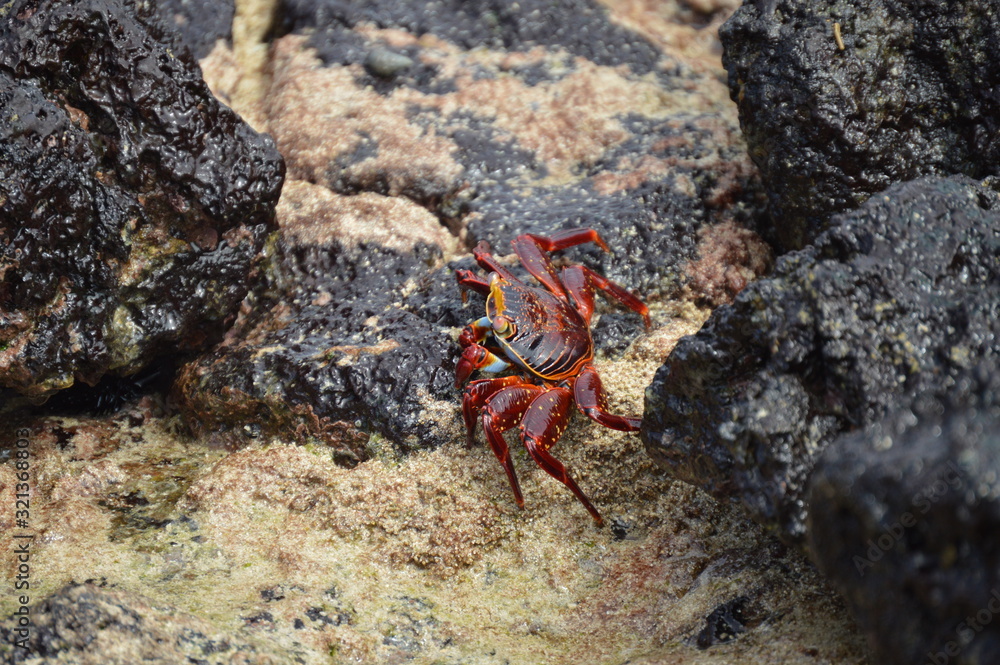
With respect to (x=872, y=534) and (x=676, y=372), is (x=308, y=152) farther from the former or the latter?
(x=872, y=534)

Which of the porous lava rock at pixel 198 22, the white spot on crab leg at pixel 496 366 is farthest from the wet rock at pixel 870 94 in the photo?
the porous lava rock at pixel 198 22

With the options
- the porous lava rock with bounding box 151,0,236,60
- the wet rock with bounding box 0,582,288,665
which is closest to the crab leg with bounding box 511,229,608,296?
the wet rock with bounding box 0,582,288,665

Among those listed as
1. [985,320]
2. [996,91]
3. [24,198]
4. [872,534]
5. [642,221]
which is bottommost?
[24,198]

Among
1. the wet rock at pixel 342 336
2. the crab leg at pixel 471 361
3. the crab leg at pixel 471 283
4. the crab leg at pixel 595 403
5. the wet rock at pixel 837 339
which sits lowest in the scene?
the wet rock at pixel 342 336

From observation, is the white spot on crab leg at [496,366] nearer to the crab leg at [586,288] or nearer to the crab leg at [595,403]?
the crab leg at [595,403]

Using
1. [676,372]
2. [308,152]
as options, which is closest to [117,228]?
[308,152]
